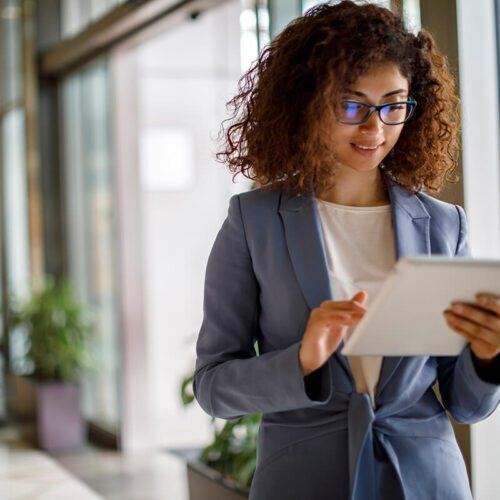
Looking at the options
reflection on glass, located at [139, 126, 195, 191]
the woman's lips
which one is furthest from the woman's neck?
reflection on glass, located at [139, 126, 195, 191]

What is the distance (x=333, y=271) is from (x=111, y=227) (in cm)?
572

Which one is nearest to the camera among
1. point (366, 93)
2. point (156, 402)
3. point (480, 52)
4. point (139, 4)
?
point (366, 93)

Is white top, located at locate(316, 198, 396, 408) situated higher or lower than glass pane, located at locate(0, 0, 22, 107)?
lower

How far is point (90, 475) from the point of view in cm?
628

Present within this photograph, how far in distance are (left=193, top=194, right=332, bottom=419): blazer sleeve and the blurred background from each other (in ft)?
12.8

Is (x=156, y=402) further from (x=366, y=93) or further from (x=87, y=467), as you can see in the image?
(x=366, y=93)

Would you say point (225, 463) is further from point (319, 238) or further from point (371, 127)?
point (371, 127)

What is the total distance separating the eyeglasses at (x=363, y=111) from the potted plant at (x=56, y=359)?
19.6 ft

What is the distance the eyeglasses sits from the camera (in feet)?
5.53

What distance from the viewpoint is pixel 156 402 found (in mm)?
8125

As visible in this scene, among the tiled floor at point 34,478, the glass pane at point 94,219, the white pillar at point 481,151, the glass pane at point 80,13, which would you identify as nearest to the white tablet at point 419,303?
the white pillar at point 481,151

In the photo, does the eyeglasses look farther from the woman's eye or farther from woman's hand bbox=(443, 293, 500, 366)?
woman's hand bbox=(443, 293, 500, 366)

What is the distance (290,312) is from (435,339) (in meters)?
0.27

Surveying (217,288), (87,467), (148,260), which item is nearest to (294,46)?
(217,288)
